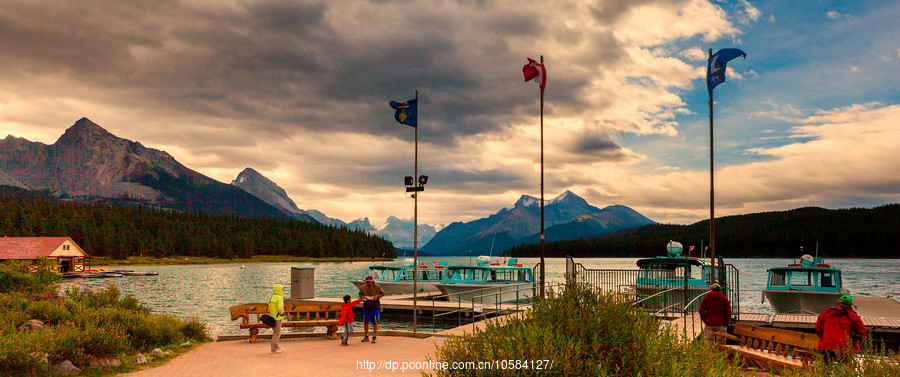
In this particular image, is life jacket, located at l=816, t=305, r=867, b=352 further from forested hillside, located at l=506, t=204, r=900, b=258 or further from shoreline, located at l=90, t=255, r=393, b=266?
forested hillside, located at l=506, t=204, r=900, b=258

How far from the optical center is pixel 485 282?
123 ft

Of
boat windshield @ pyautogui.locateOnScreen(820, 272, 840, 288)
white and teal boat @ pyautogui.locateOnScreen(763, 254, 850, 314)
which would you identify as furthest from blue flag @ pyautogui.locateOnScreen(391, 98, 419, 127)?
boat windshield @ pyautogui.locateOnScreen(820, 272, 840, 288)

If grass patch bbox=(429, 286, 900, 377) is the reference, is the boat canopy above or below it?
below

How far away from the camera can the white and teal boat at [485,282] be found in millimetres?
36844

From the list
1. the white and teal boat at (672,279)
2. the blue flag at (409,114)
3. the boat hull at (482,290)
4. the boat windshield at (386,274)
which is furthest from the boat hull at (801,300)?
the boat windshield at (386,274)

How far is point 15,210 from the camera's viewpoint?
15700cm

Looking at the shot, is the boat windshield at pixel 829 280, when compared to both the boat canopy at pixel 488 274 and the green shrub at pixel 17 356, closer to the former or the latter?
the boat canopy at pixel 488 274

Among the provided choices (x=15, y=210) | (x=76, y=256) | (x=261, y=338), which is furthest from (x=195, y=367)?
(x=15, y=210)

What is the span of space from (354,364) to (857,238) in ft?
682

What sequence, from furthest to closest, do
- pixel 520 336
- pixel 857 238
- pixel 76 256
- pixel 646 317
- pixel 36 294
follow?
pixel 857 238 < pixel 76 256 < pixel 36 294 < pixel 646 317 < pixel 520 336

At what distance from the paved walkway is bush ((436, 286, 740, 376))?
20.4 feet

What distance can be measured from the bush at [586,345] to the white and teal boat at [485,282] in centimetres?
2859

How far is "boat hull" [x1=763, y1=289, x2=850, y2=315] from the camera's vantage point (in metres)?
26.1

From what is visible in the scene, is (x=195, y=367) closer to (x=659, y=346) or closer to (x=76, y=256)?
(x=659, y=346)
